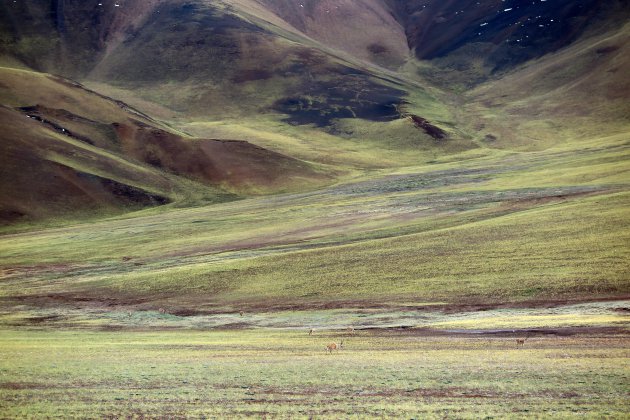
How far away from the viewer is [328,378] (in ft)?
77.1

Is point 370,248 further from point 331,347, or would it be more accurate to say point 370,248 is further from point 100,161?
point 100,161

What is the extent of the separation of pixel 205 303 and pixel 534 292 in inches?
792

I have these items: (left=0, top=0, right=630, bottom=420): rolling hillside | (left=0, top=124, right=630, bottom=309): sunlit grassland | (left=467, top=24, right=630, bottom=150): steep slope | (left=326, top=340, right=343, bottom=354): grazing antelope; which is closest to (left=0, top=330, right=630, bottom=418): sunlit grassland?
(left=0, top=0, right=630, bottom=420): rolling hillside

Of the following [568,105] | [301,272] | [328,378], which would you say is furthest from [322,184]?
[328,378]

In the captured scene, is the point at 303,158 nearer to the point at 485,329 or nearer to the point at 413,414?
the point at 485,329

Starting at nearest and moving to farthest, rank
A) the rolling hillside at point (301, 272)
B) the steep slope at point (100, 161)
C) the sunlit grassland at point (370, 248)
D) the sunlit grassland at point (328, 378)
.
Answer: the sunlit grassland at point (328, 378)
the rolling hillside at point (301, 272)
the sunlit grassland at point (370, 248)
the steep slope at point (100, 161)

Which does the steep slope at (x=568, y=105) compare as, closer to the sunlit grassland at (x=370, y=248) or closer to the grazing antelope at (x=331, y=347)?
the sunlit grassland at (x=370, y=248)

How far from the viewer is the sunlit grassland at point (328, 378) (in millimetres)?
19859

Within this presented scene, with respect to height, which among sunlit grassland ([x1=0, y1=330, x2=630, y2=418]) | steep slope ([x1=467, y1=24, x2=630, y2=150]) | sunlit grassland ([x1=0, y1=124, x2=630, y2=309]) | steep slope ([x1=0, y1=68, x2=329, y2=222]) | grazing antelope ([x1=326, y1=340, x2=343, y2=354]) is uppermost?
steep slope ([x1=467, y1=24, x2=630, y2=150])

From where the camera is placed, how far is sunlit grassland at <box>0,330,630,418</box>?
19.9 m

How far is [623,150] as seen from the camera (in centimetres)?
10862

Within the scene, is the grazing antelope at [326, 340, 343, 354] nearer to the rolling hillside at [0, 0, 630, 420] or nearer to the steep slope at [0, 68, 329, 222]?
the rolling hillside at [0, 0, 630, 420]

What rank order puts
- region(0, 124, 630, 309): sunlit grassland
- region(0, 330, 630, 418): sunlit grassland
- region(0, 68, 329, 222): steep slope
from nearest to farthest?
region(0, 330, 630, 418): sunlit grassland
region(0, 124, 630, 309): sunlit grassland
region(0, 68, 329, 222): steep slope

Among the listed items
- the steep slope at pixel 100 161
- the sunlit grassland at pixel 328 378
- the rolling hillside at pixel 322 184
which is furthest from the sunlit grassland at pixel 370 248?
the sunlit grassland at pixel 328 378
